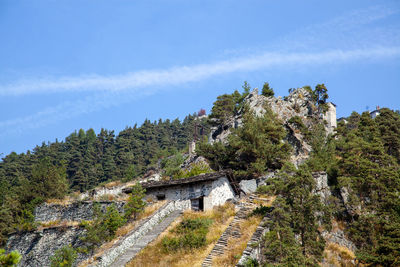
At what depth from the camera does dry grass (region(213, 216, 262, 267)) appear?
60.7 ft

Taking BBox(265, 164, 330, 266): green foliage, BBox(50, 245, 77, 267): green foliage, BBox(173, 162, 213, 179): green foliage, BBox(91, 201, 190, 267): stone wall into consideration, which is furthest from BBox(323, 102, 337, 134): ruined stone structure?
BBox(50, 245, 77, 267): green foliage

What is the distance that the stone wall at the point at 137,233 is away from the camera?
2167cm

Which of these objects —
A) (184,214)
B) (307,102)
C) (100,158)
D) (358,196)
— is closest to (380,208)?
(358,196)

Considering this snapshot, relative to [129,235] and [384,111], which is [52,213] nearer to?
[129,235]

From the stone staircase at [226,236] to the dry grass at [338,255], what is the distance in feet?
15.1

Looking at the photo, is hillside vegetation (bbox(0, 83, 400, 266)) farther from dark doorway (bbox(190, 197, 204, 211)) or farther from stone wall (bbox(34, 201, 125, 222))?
dark doorway (bbox(190, 197, 204, 211))

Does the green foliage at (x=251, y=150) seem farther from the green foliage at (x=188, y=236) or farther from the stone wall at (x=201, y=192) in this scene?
the green foliage at (x=188, y=236)

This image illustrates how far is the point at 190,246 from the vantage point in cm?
2181

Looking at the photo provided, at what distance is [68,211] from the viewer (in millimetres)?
33656

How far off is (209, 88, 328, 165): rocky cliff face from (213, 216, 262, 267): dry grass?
97.2 feet

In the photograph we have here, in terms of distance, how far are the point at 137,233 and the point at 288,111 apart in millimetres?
37146

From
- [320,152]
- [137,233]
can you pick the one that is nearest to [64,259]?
[137,233]

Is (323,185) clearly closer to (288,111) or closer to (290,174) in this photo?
(290,174)

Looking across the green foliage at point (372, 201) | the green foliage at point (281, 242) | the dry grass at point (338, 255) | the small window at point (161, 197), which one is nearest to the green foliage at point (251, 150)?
the green foliage at point (372, 201)
